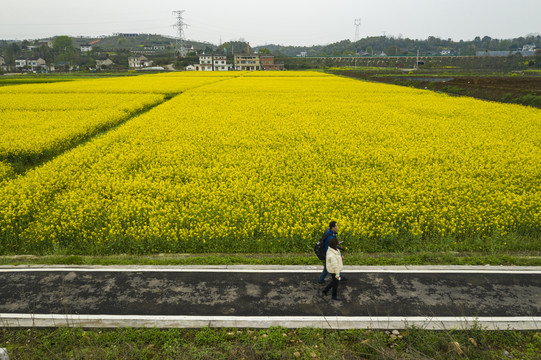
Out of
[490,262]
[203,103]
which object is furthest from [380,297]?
[203,103]

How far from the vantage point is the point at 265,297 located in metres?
6.85

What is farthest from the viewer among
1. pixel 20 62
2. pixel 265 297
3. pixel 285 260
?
pixel 20 62

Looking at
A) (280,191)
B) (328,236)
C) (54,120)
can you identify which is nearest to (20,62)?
(54,120)

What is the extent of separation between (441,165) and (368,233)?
23.1 feet

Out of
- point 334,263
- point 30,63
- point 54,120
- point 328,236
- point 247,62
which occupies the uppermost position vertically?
point 30,63

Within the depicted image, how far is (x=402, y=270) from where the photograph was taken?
782cm

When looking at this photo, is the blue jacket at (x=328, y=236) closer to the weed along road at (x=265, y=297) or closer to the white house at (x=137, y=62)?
the weed along road at (x=265, y=297)

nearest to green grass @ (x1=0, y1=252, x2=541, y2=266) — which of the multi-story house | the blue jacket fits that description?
the blue jacket

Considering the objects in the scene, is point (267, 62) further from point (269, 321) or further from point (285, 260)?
point (269, 321)

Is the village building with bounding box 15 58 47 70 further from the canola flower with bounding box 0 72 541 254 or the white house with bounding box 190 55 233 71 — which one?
the canola flower with bounding box 0 72 541 254

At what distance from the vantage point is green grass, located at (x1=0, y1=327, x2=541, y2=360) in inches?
216

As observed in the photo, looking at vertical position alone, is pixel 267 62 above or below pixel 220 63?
below

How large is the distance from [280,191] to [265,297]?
207 inches

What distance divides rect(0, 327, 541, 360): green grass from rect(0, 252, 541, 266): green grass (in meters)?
2.24
